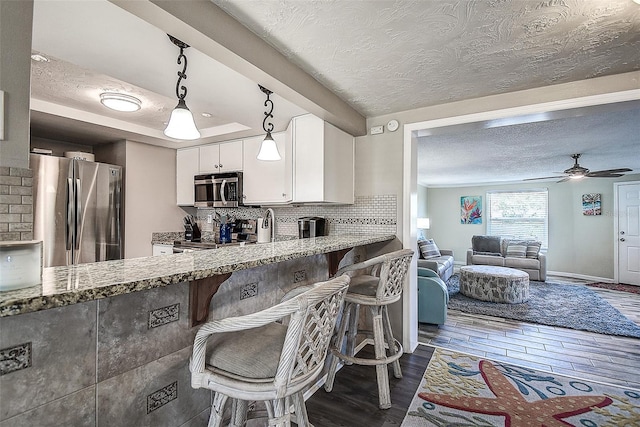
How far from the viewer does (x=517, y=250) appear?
6.49 meters

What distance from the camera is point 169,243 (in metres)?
3.66

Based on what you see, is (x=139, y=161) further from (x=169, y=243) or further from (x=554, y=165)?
(x=554, y=165)

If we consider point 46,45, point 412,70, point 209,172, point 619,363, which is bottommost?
Result: point 619,363

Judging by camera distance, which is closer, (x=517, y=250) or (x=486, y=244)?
(x=517, y=250)

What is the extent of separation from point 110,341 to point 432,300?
3.20 m

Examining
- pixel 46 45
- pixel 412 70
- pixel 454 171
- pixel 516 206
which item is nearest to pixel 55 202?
pixel 46 45

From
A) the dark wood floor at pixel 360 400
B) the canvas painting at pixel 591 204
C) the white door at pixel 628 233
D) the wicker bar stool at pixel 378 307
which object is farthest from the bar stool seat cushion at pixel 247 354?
the canvas painting at pixel 591 204

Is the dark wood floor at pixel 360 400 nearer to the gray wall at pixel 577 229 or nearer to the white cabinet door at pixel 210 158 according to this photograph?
the white cabinet door at pixel 210 158

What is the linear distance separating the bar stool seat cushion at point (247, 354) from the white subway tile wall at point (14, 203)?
0.73 meters

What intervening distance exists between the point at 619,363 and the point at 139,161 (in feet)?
16.8

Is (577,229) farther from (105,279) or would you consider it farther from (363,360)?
(105,279)

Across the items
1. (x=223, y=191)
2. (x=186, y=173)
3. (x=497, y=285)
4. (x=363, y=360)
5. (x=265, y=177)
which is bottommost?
(x=497, y=285)

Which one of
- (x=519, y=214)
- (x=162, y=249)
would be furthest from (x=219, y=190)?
(x=519, y=214)

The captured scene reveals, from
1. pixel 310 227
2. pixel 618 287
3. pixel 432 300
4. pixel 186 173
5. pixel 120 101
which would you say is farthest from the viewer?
pixel 618 287
